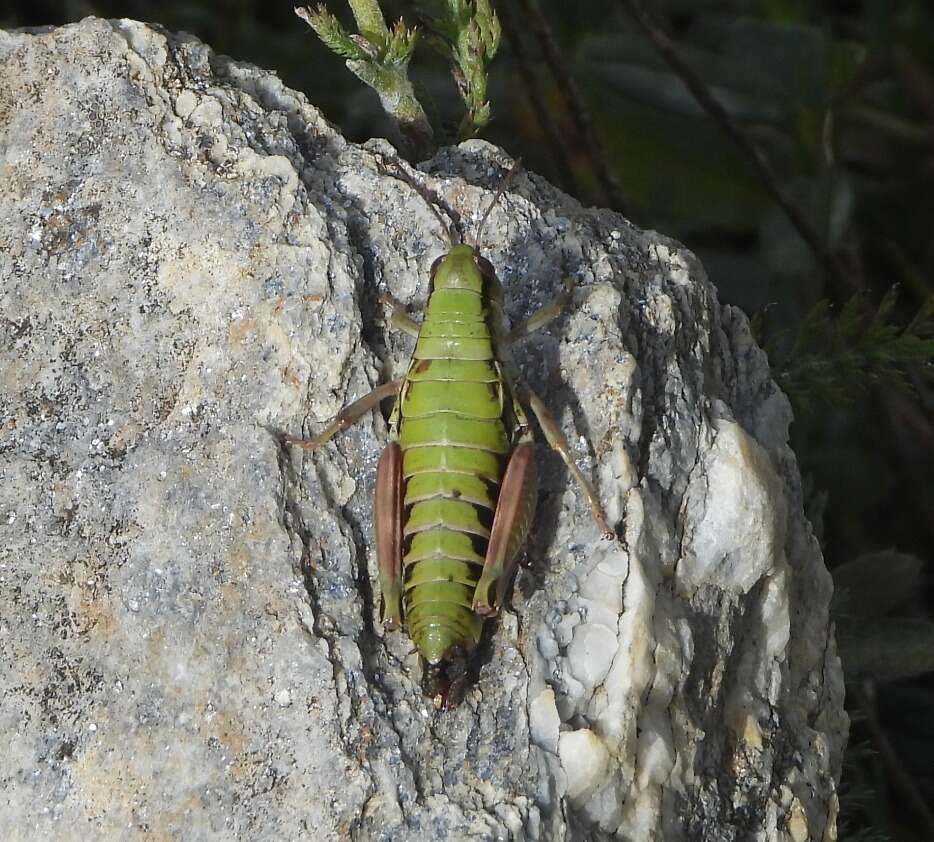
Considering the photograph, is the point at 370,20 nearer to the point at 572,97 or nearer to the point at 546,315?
the point at 546,315

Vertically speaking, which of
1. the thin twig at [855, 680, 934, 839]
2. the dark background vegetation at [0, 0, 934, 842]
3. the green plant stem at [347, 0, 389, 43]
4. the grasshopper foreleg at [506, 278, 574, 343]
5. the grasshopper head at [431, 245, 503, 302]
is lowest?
the thin twig at [855, 680, 934, 839]

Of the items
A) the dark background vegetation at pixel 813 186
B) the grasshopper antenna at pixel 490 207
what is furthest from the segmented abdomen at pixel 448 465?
the dark background vegetation at pixel 813 186

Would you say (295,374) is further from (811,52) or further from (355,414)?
(811,52)

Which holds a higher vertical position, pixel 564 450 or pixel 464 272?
pixel 464 272

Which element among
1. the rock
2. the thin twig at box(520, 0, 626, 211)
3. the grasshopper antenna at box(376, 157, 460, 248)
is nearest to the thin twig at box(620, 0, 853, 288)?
the thin twig at box(520, 0, 626, 211)

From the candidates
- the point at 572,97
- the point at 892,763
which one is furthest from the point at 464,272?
the point at 892,763

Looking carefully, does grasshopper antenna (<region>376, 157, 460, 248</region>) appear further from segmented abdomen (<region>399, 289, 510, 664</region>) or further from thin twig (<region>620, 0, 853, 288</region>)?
thin twig (<region>620, 0, 853, 288</region>)
